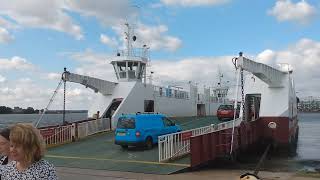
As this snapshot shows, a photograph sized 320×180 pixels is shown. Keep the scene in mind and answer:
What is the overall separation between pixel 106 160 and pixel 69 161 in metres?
1.61

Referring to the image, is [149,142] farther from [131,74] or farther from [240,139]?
[131,74]

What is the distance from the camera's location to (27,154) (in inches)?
145

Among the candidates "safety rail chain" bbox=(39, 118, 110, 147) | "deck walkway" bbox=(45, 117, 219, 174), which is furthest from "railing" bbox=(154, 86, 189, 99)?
"deck walkway" bbox=(45, 117, 219, 174)

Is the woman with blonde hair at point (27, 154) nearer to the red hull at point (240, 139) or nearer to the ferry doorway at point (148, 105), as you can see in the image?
the red hull at point (240, 139)

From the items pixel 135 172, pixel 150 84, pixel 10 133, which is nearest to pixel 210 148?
pixel 135 172

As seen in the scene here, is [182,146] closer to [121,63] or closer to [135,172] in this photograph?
[135,172]

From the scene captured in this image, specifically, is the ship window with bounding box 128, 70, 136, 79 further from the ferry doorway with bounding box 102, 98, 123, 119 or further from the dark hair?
the dark hair

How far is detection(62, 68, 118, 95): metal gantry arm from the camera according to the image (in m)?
26.8

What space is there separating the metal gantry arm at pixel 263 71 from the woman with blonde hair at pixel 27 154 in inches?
611

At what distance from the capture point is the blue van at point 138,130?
20453mm

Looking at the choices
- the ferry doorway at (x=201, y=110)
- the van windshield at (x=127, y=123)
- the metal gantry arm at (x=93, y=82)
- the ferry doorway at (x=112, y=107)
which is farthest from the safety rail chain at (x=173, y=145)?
the ferry doorway at (x=201, y=110)

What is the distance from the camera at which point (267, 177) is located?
1403 cm

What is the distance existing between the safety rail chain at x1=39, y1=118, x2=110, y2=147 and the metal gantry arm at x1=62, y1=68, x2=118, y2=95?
279 cm

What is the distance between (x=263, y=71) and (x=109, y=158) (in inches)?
361
